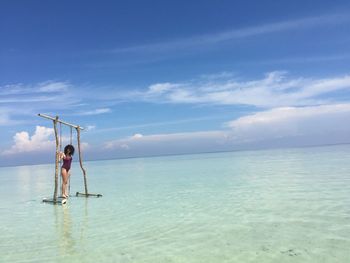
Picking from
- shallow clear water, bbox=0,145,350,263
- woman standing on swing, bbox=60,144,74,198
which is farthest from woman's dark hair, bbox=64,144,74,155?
shallow clear water, bbox=0,145,350,263

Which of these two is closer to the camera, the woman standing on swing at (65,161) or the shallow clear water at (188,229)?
the shallow clear water at (188,229)

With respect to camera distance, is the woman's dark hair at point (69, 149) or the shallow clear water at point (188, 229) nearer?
the shallow clear water at point (188, 229)

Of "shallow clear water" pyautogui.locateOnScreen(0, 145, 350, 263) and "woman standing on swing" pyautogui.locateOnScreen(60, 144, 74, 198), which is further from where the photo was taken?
"woman standing on swing" pyautogui.locateOnScreen(60, 144, 74, 198)

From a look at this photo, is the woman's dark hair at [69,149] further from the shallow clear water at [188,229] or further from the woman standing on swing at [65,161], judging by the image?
the shallow clear water at [188,229]

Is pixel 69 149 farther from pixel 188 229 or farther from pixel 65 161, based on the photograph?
pixel 188 229

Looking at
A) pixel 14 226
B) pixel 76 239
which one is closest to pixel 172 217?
pixel 76 239

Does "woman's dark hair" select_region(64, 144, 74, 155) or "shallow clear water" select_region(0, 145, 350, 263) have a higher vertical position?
"woman's dark hair" select_region(64, 144, 74, 155)

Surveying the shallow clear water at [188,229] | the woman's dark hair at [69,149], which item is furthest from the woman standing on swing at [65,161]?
the shallow clear water at [188,229]

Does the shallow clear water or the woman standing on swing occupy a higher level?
the woman standing on swing

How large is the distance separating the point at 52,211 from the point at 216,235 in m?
7.03

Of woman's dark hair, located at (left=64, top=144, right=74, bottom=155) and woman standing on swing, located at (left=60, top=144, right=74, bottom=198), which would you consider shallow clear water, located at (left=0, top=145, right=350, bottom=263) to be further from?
woman's dark hair, located at (left=64, top=144, right=74, bottom=155)

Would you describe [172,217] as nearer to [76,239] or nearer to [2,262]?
[76,239]

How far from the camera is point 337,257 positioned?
667 centimetres

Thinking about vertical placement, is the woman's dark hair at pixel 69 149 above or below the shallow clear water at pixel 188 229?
above
